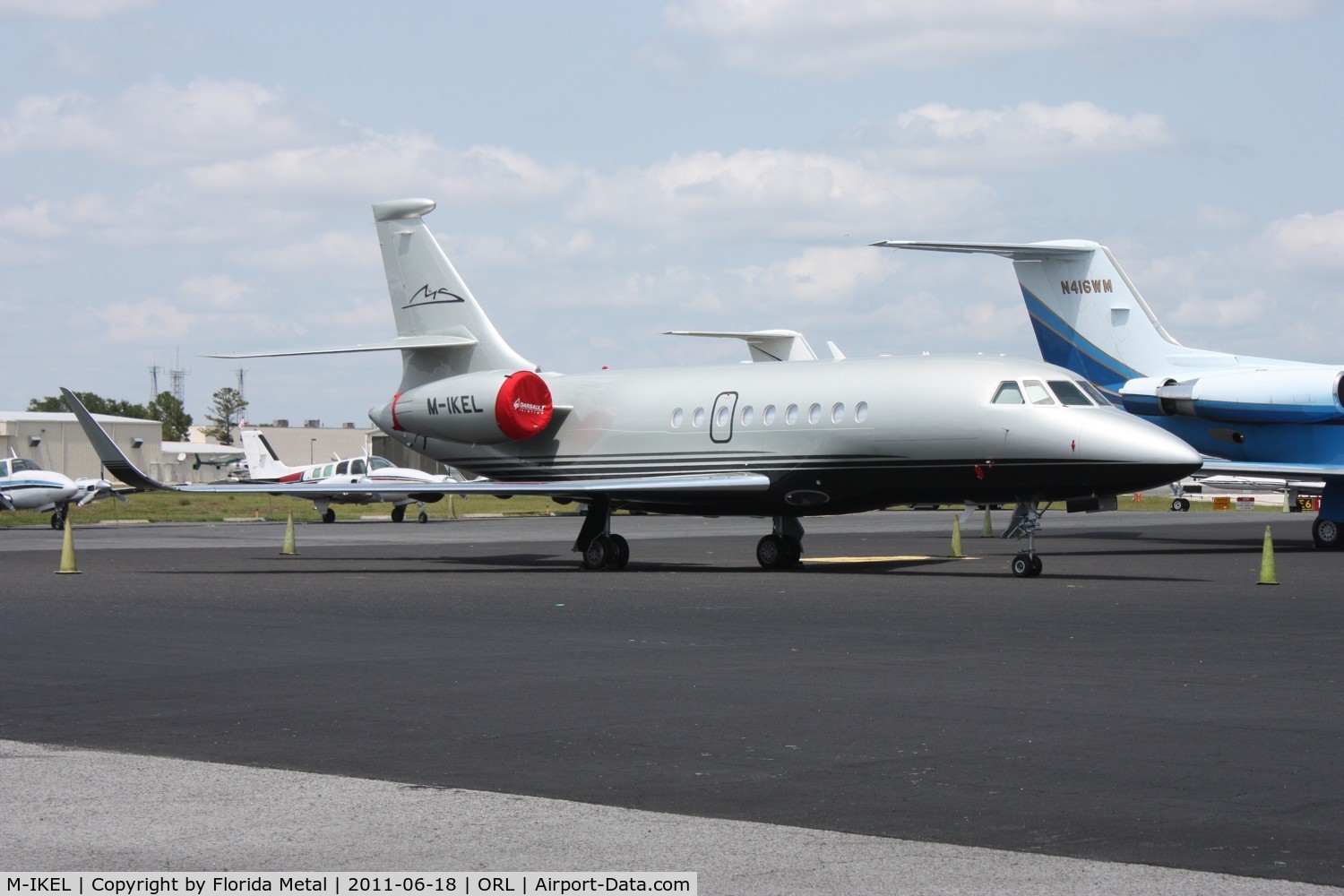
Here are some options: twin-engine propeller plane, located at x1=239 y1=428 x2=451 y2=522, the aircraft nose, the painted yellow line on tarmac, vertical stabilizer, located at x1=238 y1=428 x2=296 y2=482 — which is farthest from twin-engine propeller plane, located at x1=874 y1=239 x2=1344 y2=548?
vertical stabilizer, located at x1=238 y1=428 x2=296 y2=482

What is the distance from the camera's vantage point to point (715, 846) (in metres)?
6.23

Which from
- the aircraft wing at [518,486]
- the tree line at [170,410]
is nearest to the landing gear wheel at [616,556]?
the aircraft wing at [518,486]

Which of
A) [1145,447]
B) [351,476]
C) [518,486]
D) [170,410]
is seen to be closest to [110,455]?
[518,486]

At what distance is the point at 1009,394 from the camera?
858 inches

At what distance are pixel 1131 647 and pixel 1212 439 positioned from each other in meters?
19.5

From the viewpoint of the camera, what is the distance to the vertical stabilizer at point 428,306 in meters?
27.6

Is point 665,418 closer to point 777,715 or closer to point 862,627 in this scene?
point 862,627

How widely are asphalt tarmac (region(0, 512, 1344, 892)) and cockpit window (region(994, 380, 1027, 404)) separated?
2.36 meters

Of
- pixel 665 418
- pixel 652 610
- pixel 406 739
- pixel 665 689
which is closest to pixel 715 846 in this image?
pixel 406 739

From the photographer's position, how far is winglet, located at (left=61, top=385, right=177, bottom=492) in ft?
72.5

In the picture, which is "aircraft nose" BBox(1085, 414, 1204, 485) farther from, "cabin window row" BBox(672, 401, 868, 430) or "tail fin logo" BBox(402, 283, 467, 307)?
"tail fin logo" BBox(402, 283, 467, 307)

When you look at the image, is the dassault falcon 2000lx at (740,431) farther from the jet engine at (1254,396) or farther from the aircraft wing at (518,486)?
Answer: the jet engine at (1254,396)

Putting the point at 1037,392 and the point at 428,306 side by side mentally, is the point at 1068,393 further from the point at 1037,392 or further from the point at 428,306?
the point at 428,306

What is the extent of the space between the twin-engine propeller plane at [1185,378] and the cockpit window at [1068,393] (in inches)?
311
